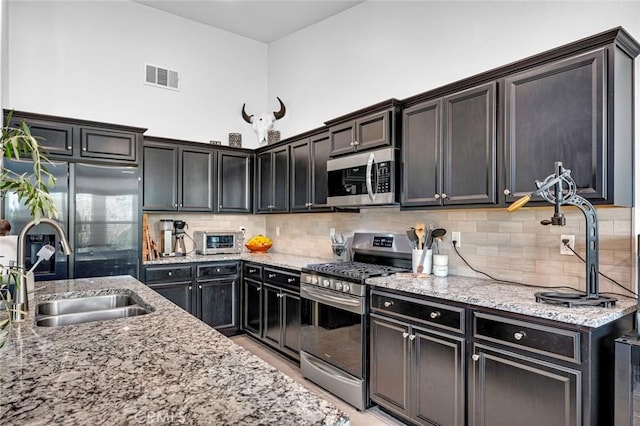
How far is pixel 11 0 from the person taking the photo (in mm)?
3734

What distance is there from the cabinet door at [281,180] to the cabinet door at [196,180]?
777 millimetres

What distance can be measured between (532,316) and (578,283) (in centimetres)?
69

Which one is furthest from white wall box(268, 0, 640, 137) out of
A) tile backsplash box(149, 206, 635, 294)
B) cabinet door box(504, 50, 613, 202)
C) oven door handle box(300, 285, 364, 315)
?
oven door handle box(300, 285, 364, 315)

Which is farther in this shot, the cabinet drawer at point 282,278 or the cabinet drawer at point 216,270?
the cabinet drawer at point 216,270

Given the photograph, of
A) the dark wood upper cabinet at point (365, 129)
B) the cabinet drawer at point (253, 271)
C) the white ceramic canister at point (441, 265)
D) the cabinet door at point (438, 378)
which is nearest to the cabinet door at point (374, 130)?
the dark wood upper cabinet at point (365, 129)

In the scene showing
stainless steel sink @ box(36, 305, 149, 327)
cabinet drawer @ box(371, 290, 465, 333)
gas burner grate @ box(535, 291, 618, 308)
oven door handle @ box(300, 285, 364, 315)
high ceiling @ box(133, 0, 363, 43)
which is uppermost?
high ceiling @ box(133, 0, 363, 43)

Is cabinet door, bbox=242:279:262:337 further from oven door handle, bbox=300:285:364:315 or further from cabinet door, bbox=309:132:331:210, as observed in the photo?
cabinet door, bbox=309:132:331:210

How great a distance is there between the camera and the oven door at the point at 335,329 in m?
2.79

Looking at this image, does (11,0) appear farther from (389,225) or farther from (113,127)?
(389,225)

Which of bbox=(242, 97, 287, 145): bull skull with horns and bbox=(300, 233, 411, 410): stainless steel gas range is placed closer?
bbox=(300, 233, 411, 410): stainless steel gas range

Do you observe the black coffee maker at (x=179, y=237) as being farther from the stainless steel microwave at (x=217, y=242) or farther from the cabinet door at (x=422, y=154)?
the cabinet door at (x=422, y=154)

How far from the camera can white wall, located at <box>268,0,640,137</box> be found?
2484 mm

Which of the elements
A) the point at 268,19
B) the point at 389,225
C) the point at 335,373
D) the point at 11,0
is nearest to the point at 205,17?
the point at 268,19

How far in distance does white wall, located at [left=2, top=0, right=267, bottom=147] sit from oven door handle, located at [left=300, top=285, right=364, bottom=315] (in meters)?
2.66
